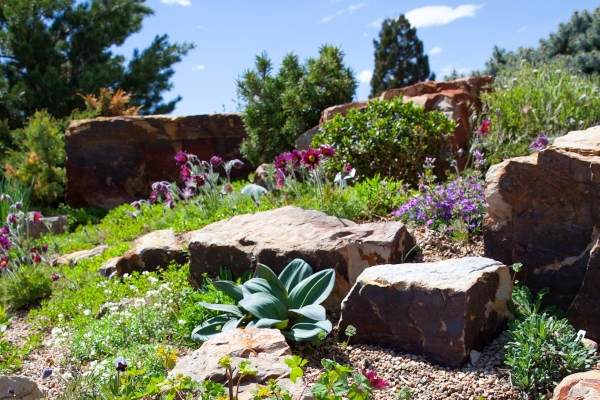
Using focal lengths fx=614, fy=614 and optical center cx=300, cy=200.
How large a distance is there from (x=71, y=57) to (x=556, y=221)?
20.2 meters

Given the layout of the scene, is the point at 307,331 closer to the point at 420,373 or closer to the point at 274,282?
the point at 274,282

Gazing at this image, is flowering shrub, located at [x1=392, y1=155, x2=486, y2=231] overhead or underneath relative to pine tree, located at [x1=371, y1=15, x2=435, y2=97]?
underneath

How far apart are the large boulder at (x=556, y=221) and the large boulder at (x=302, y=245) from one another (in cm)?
73

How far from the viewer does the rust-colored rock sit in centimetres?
264

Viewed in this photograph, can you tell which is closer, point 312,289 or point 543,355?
point 543,355

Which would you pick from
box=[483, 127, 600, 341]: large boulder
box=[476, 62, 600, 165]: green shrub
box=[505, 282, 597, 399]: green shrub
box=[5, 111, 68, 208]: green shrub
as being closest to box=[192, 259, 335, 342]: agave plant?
box=[505, 282, 597, 399]: green shrub

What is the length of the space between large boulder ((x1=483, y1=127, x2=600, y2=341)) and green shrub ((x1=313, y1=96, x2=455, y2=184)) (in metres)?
2.55

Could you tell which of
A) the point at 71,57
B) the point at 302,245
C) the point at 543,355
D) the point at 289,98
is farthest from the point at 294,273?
A: the point at 71,57

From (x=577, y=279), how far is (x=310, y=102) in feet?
20.2

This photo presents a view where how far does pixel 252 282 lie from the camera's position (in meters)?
4.02

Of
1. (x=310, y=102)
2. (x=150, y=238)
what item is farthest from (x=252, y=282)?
(x=310, y=102)

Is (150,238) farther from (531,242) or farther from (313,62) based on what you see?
(313,62)

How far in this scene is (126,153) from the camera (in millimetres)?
10750

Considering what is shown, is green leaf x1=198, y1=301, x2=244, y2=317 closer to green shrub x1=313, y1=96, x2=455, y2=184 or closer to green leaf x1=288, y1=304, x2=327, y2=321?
green leaf x1=288, y1=304, x2=327, y2=321
